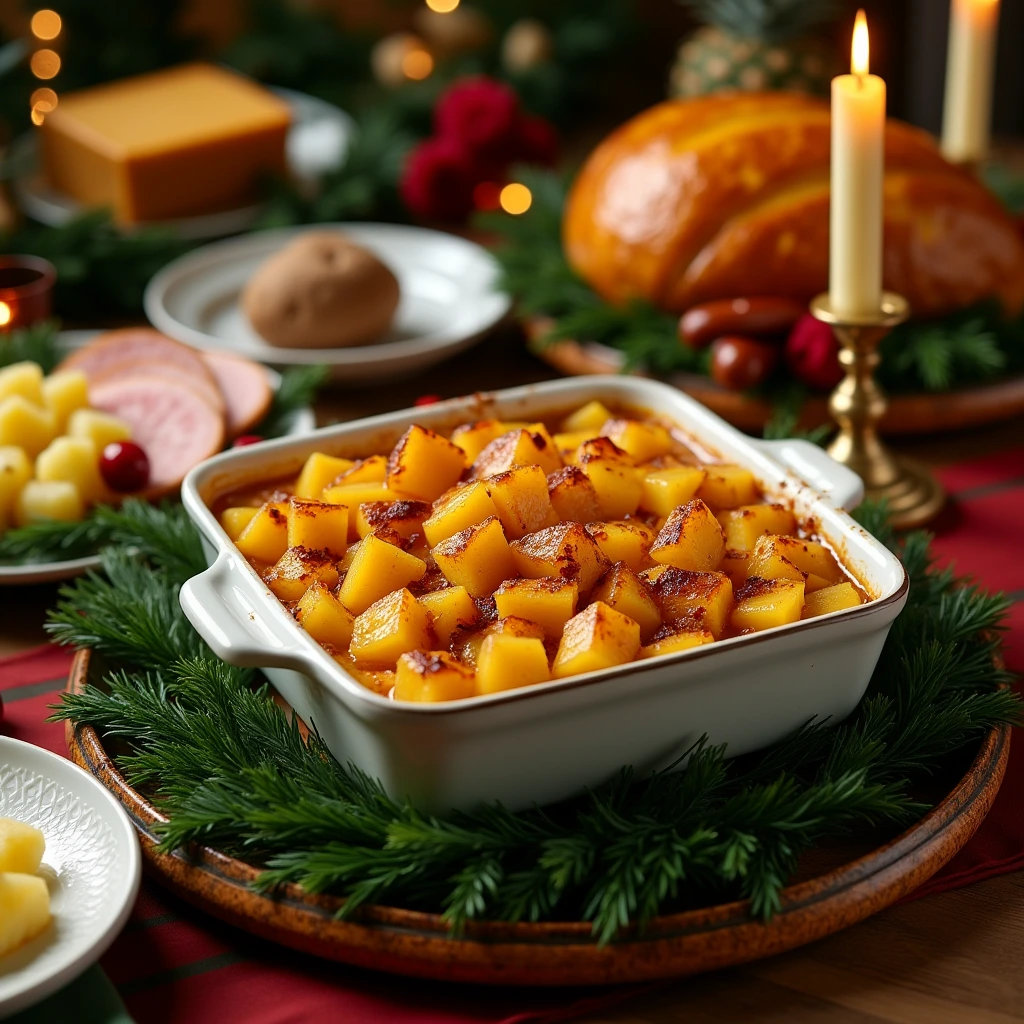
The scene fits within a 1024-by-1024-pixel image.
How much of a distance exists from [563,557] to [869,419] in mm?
855

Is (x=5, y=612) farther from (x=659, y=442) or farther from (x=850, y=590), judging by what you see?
(x=850, y=590)

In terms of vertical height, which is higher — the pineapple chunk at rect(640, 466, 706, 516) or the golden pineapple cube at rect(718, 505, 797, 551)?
the pineapple chunk at rect(640, 466, 706, 516)

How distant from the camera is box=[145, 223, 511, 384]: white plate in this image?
101 inches

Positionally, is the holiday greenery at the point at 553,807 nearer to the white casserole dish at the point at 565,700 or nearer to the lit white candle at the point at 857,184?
the white casserole dish at the point at 565,700

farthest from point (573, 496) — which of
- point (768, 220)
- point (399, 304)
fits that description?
point (399, 304)

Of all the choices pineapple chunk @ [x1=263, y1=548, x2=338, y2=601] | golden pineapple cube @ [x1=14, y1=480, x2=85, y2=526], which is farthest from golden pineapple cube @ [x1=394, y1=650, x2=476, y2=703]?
golden pineapple cube @ [x1=14, y1=480, x2=85, y2=526]

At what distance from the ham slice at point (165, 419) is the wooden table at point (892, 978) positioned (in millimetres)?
1177

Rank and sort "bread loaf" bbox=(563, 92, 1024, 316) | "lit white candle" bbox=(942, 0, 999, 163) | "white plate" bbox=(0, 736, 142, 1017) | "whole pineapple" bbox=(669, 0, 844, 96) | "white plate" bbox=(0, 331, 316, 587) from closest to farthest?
"white plate" bbox=(0, 736, 142, 1017) < "white plate" bbox=(0, 331, 316, 587) < "bread loaf" bbox=(563, 92, 1024, 316) < "lit white candle" bbox=(942, 0, 999, 163) < "whole pineapple" bbox=(669, 0, 844, 96)

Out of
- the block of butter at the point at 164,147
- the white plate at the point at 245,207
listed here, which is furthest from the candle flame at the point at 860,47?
the block of butter at the point at 164,147

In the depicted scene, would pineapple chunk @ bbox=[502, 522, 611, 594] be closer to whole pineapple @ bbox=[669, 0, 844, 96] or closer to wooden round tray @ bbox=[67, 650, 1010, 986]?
wooden round tray @ bbox=[67, 650, 1010, 986]

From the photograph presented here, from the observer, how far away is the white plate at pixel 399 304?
2.57 m

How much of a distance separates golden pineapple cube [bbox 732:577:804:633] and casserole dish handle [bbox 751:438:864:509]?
21 centimetres

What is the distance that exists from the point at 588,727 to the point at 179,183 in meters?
2.37

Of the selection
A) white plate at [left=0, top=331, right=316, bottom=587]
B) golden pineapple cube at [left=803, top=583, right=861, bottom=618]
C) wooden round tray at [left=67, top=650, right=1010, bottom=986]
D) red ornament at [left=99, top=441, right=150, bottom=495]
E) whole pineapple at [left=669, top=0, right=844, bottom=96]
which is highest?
whole pineapple at [left=669, top=0, right=844, bottom=96]
